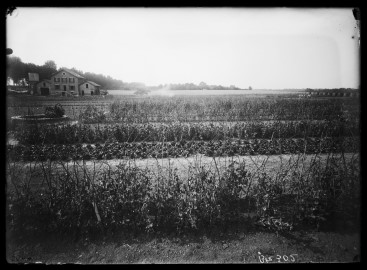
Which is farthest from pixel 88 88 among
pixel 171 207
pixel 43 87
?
pixel 171 207

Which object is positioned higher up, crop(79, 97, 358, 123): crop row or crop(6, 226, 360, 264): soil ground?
crop(79, 97, 358, 123): crop row

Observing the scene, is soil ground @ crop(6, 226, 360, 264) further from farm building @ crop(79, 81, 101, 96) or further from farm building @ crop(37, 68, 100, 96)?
farm building @ crop(79, 81, 101, 96)

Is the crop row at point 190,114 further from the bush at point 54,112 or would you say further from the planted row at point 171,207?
the planted row at point 171,207

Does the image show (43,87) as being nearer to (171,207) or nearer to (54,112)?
(54,112)

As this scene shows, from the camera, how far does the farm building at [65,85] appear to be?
1699 inches

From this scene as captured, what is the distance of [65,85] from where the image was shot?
148 ft

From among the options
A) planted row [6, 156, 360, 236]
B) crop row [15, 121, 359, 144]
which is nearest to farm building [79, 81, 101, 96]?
crop row [15, 121, 359, 144]

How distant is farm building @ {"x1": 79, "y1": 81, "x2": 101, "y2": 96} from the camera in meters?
46.0

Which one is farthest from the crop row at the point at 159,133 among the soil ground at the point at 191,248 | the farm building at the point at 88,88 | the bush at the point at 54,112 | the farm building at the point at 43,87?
the farm building at the point at 88,88

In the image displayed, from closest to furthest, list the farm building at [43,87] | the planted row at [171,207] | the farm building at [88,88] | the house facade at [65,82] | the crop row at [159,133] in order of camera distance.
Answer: the planted row at [171,207], the crop row at [159,133], the farm building at [43,87], the house facade at [65,82], the farm building at [88,88]

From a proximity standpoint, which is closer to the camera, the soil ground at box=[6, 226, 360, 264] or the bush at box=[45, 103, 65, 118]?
the soil ground at box=[6, 226, 360, 264]

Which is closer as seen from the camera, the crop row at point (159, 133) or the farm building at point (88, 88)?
the crop row at point (159, 133)
